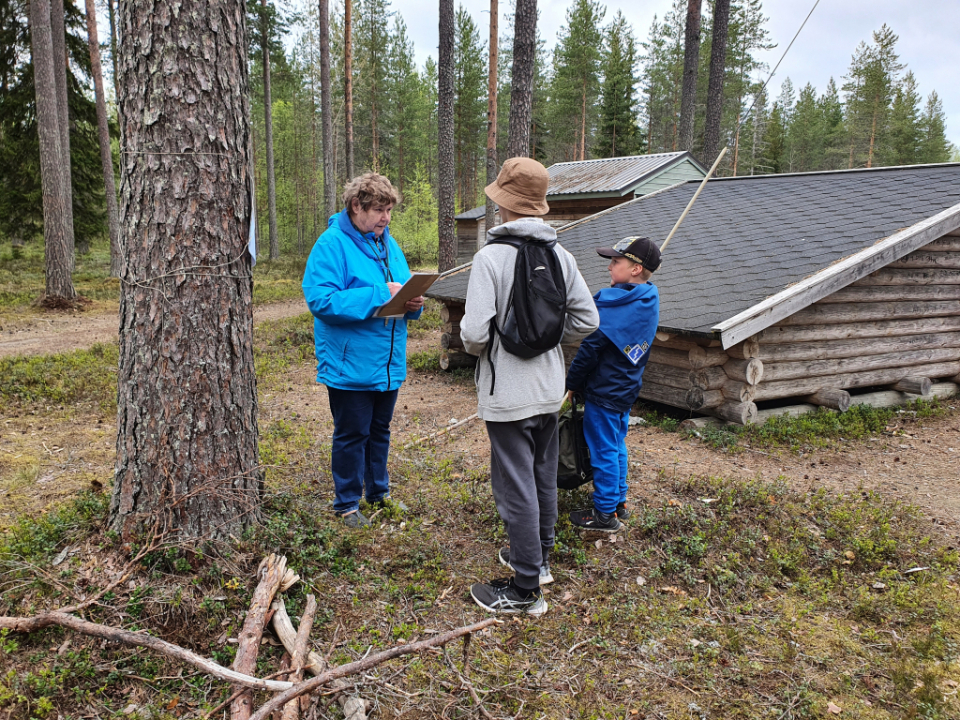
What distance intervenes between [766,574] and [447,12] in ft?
51.8

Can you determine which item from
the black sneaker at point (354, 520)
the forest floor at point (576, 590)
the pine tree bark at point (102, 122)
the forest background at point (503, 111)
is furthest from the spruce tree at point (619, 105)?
the black sneaker at point (354, 520)

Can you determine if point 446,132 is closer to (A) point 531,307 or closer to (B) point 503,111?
(A) point 531,307

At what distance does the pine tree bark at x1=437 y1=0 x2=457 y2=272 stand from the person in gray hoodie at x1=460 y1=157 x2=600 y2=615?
13412 mm

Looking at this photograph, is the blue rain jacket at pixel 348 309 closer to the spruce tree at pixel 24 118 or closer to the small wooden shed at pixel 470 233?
the small wooden shed at pixel 470 233

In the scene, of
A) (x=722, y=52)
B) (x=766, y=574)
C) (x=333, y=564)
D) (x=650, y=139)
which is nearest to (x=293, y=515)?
(x=333, y=564)

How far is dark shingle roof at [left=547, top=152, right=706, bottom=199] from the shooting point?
1528 centimetres

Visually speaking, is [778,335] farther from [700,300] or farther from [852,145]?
[852,145]

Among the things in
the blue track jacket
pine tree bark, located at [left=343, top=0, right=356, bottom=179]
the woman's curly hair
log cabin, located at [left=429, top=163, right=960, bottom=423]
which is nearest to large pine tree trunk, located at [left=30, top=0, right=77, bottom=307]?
log cabin, located at [left=429, top=163, right=960, bottom=423]

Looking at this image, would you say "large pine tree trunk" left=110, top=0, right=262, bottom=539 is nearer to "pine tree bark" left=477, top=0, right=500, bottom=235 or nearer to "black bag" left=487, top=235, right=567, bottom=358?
"black bag" left=487, top=235, right=567, bottom=358

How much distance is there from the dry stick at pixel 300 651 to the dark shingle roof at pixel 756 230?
458 centimetres

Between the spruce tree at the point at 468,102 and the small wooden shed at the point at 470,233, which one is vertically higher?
the spruce tree at the point at 468,102

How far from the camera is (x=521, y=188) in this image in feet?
10.1

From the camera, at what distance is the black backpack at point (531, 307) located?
9.82 ft

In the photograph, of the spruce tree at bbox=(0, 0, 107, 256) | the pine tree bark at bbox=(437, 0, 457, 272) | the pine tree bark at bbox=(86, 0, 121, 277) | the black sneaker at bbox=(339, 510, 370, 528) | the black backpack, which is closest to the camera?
the black backpack
